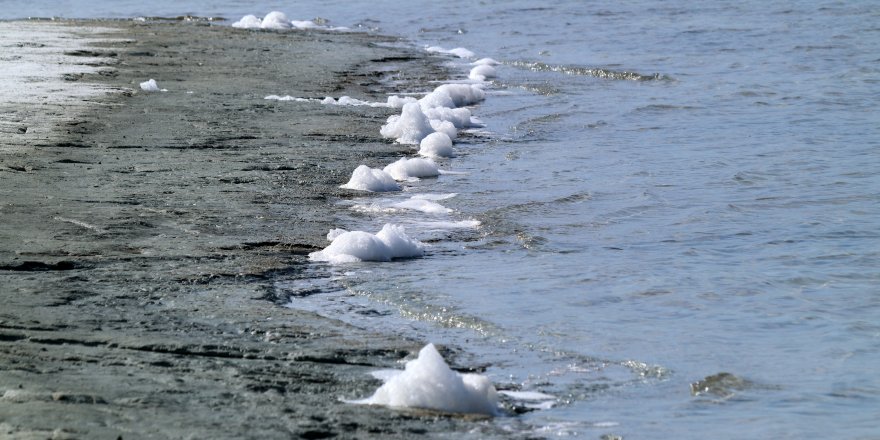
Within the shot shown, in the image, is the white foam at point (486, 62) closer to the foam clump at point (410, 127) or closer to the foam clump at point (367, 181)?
the foam clump at point (410, 127)

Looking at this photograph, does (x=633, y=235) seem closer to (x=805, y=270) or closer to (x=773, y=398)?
(x=805, y=270)

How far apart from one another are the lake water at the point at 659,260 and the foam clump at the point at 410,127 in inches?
15.8

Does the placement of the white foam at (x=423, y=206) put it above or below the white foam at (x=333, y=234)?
below

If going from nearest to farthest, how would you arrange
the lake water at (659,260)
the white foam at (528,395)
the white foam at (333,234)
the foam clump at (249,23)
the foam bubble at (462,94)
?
1. the white foam at (528,395)
2. the lake water at (659,260)
3. the white foam at (333,234)
4. the foam bubble at (462,94)
5. the foam clump at (249,23)

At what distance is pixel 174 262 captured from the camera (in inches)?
245

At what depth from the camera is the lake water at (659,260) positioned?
15.8ft

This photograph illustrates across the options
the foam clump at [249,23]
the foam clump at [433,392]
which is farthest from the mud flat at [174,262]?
the foam clump at [249,23]

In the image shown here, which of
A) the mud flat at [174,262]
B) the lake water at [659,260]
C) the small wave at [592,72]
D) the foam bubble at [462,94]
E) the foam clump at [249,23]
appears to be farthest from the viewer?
the foam clump at [249,23]

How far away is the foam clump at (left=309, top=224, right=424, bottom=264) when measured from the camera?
659cm

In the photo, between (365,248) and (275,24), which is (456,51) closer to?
(275,24)

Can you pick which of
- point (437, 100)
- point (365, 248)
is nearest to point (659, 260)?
point (365, 248)

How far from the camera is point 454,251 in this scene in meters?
6.97

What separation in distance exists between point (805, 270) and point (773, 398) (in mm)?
2193

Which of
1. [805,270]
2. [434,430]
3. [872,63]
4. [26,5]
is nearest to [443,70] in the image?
[872,63]
